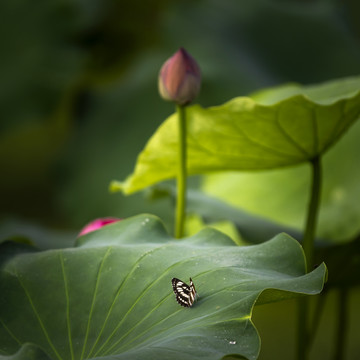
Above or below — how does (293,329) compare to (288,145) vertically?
below

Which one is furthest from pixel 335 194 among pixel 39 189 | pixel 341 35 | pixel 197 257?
pixel 39 189

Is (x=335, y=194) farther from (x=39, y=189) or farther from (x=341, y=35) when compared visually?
(x=39, y=189)

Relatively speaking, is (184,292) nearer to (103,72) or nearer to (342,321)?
(342,321)

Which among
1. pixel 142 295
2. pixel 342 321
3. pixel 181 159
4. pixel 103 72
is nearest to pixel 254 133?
pixel 181 159

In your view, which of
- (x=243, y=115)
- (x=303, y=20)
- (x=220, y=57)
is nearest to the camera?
(x=243, y=115)

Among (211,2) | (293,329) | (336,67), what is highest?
(211,2)

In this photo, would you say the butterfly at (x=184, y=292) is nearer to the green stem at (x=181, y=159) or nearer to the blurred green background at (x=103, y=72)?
the green stem at (x=181, y=159)

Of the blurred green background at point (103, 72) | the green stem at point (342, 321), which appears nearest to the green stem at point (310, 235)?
the green stem at point (342, 321)
